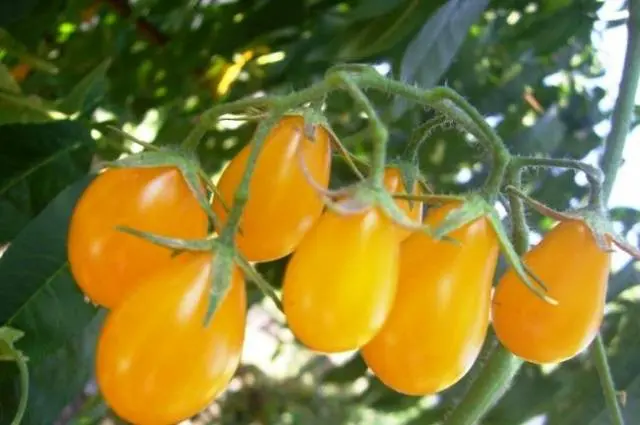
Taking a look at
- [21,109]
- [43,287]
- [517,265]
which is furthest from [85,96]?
[517,265]

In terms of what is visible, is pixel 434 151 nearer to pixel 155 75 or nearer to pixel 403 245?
pixel 155 75

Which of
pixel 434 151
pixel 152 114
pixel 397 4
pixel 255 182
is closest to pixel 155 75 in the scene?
pixel 152 114

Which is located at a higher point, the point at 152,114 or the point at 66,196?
the point at 66,196

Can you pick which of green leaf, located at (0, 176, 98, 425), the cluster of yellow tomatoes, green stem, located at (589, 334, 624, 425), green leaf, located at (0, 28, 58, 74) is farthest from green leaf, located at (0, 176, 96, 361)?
green stem, located at (589, 334, 624, 425)

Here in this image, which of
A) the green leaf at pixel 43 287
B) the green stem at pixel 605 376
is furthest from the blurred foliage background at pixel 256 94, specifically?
the green stem at pixel 605 376

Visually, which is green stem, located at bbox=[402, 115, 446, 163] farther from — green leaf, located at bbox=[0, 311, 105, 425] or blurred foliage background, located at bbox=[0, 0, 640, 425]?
green leaf, located at bbox=[0, 311, 105, 425]

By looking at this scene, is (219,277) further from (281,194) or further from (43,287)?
(43,287)
